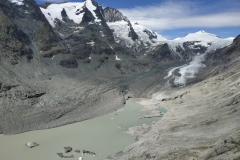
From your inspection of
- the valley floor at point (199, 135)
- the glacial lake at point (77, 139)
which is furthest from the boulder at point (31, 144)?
the valley floor at point (199, 135)

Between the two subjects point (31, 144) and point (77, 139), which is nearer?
point (31, 144)

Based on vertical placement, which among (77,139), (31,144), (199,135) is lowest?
(77,139)

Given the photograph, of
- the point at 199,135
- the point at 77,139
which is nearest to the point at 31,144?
the point at 77,139

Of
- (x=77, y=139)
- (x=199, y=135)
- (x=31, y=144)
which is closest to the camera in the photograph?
(x=199, y=135)

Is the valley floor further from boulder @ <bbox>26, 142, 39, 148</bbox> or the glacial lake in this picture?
boulder @ <bbox>26, 142, 39, 148</bbox>

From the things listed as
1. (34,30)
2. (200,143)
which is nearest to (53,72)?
(34,30)

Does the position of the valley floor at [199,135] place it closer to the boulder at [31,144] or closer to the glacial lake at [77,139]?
the glacial lake at [77,139]

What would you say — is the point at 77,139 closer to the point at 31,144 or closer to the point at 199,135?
the point at 31,144

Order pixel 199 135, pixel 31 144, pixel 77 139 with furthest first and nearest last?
pixel 77 139 < pixel 31 144 < pixel 199 135
